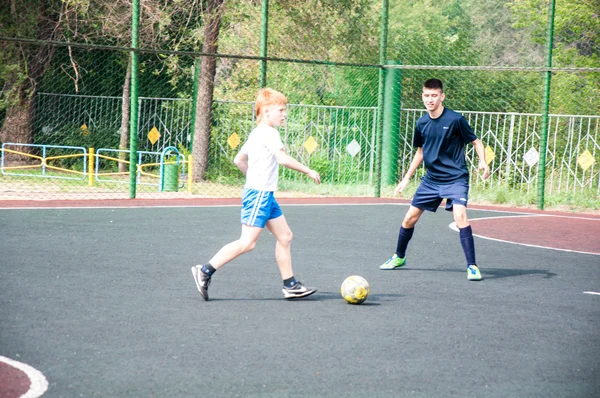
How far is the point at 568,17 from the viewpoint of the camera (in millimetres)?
19484

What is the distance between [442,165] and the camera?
8.13 meters

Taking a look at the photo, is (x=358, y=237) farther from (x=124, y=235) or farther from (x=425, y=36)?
(x=425, y=36)

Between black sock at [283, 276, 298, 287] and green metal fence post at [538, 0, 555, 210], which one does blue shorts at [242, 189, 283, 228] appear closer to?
black sock at [283, 276, 298, 287]

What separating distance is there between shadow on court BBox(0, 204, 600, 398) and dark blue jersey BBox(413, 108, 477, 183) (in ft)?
3.07

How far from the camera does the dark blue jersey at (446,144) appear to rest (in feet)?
26.4

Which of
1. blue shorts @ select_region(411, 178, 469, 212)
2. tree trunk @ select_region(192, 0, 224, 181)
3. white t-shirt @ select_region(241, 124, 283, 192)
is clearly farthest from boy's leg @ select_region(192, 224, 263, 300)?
tree trunk @ select_region(192, 0, 224, 181)

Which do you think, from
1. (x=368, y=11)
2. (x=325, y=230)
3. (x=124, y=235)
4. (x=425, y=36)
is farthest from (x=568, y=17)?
(x=124, y=235)

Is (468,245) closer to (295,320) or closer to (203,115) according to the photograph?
(295,320)

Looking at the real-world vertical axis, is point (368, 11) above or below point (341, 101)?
above

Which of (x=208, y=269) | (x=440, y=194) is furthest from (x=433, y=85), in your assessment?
(x=208, y=269)

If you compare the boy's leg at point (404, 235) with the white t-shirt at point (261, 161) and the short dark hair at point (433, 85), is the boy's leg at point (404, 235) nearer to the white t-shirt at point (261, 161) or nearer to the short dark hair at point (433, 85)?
the short dark hair at point (433, 85)

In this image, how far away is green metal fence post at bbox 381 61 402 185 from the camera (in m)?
16.7

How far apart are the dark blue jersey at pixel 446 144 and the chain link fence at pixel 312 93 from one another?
22.8 ft

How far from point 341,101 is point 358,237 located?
857cm
